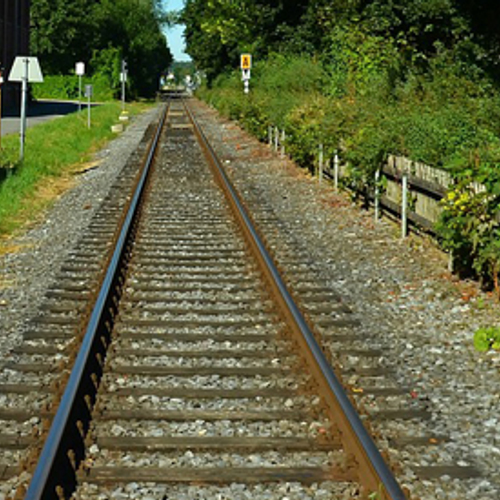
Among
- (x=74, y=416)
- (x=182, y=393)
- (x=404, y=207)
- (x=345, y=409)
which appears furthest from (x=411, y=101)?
(x=74, y=416)

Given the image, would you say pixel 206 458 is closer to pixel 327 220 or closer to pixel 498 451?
pixel 498 451

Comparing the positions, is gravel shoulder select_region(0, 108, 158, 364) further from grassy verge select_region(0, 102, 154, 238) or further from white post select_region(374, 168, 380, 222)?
white post select_region(374, 168, 380, 222)

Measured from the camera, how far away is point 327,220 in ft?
45.5

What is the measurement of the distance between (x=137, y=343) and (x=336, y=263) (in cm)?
413

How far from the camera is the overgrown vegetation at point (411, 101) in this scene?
29.8 feet

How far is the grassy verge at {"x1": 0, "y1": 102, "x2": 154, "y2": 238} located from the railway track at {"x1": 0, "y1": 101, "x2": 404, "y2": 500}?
15.1 ft

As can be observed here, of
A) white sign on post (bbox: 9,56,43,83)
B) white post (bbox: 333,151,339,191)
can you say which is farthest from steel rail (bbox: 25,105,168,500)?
white sign on post (bbox: 9,56,43,83)

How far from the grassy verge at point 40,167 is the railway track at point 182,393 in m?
4.60

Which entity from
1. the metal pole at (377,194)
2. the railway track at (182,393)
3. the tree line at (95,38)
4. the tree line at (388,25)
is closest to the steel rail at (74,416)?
the railway track at (182,393)

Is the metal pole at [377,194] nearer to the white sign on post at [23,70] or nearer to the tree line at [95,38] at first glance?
the white sign on post at [23,70]

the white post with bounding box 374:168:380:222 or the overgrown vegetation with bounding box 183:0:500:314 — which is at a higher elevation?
the overgrown vegetation with bounding box 183:0:500:314

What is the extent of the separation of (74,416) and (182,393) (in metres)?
0.84

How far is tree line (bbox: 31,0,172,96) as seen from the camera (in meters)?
82.7

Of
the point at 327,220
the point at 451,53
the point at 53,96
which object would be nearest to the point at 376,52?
the point at 451,53
